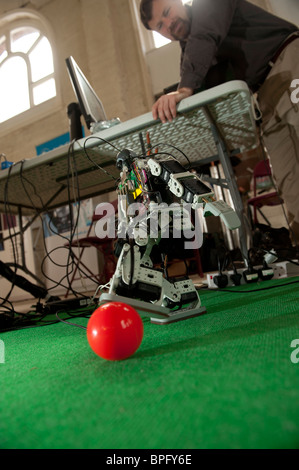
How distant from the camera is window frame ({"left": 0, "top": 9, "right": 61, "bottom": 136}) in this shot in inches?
213

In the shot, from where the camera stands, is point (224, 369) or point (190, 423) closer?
point (190, 423)

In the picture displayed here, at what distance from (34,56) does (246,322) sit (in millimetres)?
7164

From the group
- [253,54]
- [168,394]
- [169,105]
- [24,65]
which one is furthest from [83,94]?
[24,65]

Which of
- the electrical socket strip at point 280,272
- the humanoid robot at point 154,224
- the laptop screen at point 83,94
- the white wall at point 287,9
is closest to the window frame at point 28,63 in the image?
the white wall at point 287,9

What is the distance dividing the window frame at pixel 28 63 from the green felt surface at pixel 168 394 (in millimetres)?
5648

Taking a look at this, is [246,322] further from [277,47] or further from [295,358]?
[277,47]

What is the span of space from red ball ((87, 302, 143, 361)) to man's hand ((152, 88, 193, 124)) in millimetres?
981

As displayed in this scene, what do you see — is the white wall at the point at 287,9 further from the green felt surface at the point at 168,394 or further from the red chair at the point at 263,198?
the green felt surface at the point at 168,394

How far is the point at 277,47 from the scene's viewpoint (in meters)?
1.50

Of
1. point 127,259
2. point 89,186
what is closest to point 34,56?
point 89,186

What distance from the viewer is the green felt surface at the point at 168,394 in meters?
0.31

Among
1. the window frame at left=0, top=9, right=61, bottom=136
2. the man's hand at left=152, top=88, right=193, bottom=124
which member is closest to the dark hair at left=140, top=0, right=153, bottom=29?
the man's hand at left=152, top=88, right=193, bottom=124

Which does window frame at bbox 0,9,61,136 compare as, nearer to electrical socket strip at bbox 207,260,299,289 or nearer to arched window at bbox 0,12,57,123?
arched window at bbox 0,12,57,123
